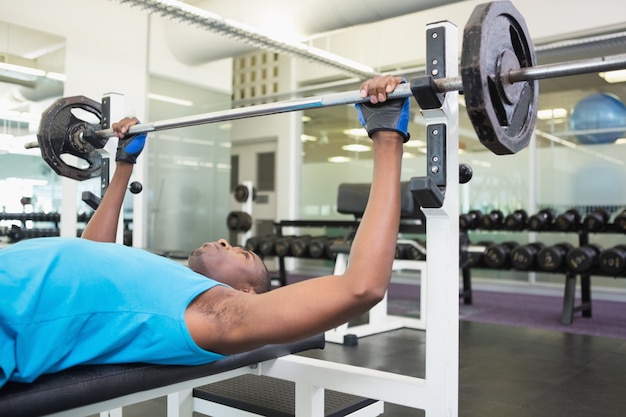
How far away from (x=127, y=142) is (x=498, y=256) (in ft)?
10.7

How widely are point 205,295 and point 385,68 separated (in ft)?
18.6

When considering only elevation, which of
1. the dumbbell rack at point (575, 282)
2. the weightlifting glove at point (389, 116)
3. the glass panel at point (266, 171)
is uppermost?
the glass panel at point (266, 171)

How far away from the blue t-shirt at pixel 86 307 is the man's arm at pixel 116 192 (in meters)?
0.67

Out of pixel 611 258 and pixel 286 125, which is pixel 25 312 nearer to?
pixel 611 258

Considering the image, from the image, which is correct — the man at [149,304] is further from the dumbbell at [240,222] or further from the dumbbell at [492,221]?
the dumbbell at [240,222]

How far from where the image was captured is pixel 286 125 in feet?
24.6

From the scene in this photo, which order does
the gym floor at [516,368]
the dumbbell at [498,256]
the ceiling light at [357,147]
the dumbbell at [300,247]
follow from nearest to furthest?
the gym floor at [516,368], the dumbbell at [498,256], the dumbbell at [300,247], the ceiling light at [357,147]

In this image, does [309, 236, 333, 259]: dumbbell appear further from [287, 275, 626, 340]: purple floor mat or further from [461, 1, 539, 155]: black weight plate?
[461, 1, 539, 155]: black weight plate

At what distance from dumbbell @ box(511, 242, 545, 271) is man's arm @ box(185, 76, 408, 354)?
3.41 meters

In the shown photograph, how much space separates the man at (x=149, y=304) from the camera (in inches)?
38.1

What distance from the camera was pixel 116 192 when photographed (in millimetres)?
1839

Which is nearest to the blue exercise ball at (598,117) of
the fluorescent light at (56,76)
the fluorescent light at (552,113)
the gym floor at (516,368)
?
the fluorescent light at (552,113)

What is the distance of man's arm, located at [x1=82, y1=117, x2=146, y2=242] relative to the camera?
1.75 meters

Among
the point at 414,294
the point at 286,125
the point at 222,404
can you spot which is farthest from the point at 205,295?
the point at 286,125
